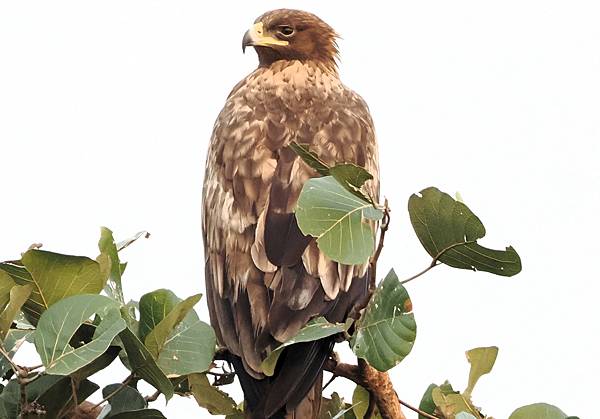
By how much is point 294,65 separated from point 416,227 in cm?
267

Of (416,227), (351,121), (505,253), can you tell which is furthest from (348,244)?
(351,121)

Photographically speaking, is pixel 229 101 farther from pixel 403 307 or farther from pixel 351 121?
pixel 403 307

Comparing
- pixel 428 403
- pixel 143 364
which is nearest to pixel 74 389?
pixel 143 364

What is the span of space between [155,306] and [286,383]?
0.67 metres

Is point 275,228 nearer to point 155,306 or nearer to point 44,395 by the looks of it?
point 155,306

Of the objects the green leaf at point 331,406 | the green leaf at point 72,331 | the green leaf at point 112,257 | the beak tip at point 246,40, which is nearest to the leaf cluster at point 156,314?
the green leaf at point 72,331

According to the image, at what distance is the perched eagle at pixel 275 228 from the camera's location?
3.93 meters

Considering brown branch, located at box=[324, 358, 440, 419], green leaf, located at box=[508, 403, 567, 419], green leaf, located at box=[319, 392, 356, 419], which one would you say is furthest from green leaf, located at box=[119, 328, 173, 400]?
green leaf, located at box=[508, 403, 567, 419]

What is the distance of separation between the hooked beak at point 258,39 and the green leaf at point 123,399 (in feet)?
9.29

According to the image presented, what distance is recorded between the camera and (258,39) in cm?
587

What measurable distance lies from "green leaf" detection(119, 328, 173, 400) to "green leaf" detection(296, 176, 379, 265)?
582 mm

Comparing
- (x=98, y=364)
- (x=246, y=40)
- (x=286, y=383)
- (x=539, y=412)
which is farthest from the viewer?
(x=246, y=40)

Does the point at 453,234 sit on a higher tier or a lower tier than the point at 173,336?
higher

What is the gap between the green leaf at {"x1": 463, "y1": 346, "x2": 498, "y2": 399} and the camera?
3742mm
